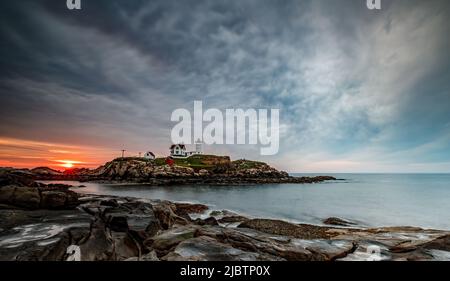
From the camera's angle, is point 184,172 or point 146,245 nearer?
point 146,245

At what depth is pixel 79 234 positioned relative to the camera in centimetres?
519

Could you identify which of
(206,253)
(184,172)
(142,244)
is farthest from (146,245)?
(184,172)

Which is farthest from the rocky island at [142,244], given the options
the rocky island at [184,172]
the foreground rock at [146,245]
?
the rocky island at [184,172]

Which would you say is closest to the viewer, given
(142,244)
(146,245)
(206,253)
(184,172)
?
(206,253)

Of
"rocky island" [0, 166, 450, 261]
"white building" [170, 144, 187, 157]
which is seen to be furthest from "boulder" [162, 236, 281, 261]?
"white building" [170, 144, 187, 157]

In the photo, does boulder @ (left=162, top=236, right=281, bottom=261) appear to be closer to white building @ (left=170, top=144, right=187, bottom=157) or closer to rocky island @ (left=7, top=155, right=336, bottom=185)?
rocky island @ (left=7, top=155, right=336, bottom=185)

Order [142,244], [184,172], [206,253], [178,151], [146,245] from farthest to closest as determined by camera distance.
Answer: [178,151] → [184,172] → [142,244] → [146,245] → [206,253]

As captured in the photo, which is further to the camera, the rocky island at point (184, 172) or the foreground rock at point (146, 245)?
the rocky island at point (184, 172)

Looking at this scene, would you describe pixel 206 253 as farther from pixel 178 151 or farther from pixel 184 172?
pixel 178 151

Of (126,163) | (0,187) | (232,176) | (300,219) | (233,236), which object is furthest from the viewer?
(232,176)

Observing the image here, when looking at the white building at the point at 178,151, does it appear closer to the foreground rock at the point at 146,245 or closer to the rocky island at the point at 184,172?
the rocky island at the point at 184,172
